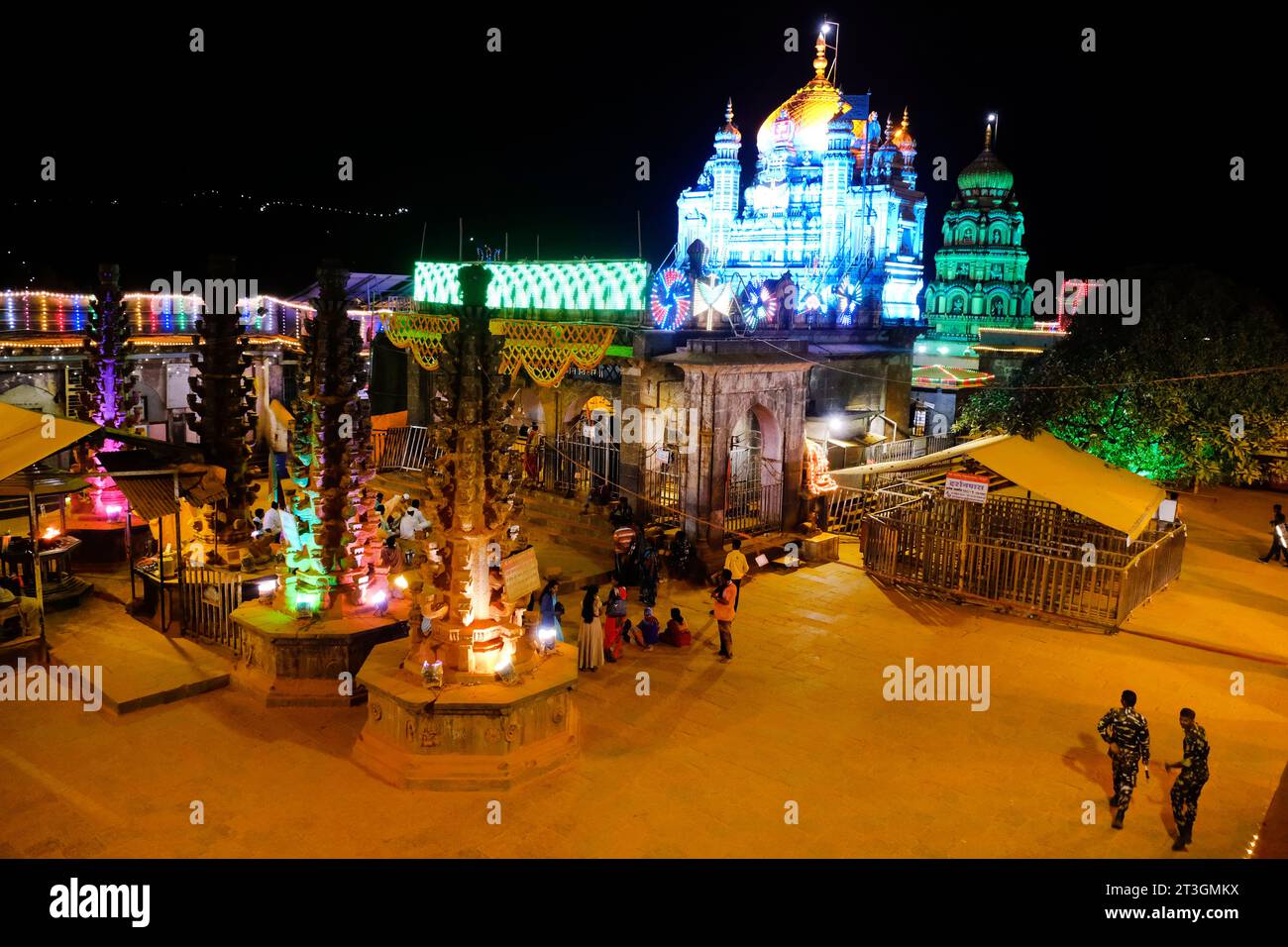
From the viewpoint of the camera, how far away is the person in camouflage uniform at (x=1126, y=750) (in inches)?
351

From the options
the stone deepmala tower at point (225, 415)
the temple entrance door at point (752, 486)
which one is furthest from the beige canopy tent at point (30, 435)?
the temple entrance door at point (752, 486)

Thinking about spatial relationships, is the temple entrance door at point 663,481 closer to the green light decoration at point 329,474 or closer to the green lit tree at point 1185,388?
the green light decoration at point 329,474

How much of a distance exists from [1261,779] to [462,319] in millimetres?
10051

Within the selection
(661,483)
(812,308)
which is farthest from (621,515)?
(812,308)

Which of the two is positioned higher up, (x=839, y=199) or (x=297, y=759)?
(x=839, y=199)

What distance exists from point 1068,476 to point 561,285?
11781 millimetres

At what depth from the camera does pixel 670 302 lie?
768 inches

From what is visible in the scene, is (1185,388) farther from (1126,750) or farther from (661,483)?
(1126,750)

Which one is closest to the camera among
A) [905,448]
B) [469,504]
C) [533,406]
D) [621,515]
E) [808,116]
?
[469,504]

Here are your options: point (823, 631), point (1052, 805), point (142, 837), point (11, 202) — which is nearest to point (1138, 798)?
point (1052, 805)

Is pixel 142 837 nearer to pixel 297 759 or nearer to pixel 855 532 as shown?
pixel 297 759

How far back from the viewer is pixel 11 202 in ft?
88.7

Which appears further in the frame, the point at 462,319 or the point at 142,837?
the point at 462,319

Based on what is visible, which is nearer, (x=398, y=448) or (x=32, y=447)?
(x=32, y=447)
